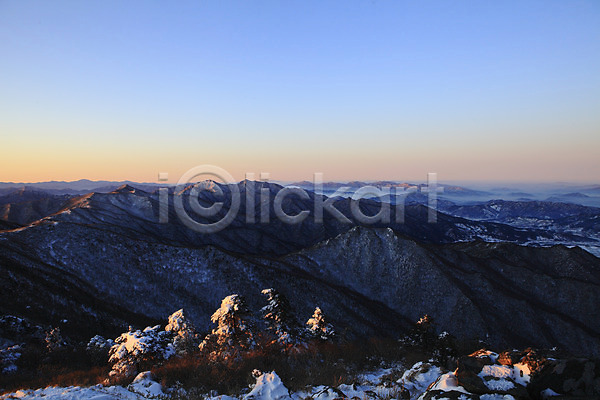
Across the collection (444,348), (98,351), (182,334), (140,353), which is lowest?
(98,351)

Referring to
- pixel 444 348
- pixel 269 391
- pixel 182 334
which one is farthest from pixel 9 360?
pixel 444 348

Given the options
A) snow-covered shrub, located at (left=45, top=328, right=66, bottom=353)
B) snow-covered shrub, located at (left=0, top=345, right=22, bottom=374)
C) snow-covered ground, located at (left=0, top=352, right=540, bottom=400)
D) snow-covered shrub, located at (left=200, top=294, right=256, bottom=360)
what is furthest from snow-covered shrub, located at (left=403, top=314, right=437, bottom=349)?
snow-covered shrub, located at (left=45, top=328, right=66, bottom=353)

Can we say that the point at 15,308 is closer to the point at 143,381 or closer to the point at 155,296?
the point at 155,296

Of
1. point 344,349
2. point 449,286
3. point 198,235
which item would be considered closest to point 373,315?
point 449,286

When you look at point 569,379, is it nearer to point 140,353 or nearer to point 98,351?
point 140,353

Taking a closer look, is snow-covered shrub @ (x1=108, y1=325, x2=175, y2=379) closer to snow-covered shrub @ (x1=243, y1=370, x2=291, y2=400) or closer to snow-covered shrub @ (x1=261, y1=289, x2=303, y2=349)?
snow-covered shrub @ (x1=243, y1=370, x2=291, y2=400)

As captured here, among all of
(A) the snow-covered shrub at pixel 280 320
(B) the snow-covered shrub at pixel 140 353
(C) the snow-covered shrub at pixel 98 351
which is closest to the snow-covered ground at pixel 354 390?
(B) the snow-covered shrub at pixel 140 353

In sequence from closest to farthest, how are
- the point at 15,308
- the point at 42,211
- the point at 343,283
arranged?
1. the point at 15,308
2. the point at 343,283
3. the point at 42,211
